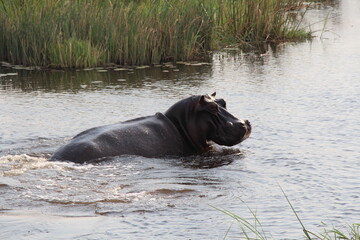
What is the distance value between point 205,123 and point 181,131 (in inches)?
9.9

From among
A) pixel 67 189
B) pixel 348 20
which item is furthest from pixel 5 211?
pixel 348 20

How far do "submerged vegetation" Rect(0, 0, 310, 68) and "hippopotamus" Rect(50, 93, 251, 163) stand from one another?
5.59 m

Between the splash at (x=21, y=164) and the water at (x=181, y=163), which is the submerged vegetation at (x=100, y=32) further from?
the splash at (x=21, y=164)

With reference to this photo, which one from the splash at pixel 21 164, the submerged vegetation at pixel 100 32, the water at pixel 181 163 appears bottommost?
the water at pixel 181 163

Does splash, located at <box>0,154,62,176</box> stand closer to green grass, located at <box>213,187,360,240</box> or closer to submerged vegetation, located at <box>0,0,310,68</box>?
green grass, located at <box>213,187,360,240</box>

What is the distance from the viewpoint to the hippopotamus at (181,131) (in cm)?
731

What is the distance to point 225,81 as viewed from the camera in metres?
12.2

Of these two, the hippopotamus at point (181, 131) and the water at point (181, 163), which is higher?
the hippopotamus at point (181, 131)

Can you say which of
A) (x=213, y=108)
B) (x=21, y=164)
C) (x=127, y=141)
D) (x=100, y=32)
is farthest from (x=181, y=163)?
(x=100, y=32)

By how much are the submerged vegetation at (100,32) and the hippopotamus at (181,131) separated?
559 centimetres

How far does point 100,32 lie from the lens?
1355 centimetres

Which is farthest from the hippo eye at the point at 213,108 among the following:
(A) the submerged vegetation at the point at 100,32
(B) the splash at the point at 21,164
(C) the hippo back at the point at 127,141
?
(A) the submerged vegetation at the point at 100,32

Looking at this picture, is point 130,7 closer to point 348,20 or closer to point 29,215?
point 348,20

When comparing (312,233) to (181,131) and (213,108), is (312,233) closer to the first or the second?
(213,108)
